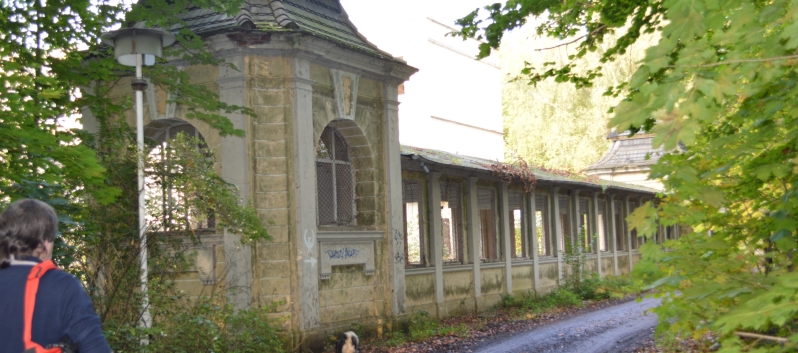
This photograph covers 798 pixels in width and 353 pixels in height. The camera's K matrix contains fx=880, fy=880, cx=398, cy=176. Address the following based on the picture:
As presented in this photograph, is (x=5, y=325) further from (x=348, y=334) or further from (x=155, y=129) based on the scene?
(x=155, y=129)

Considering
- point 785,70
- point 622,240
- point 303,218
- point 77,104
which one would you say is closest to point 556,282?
point 622,240

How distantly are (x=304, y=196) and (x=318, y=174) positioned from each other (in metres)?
1.43

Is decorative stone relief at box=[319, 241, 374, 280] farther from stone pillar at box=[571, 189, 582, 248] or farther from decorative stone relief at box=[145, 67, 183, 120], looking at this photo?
stone pillar at box=[571, 189, 582, 248]

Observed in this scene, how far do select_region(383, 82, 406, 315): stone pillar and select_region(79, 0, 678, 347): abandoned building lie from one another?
0.03 meters

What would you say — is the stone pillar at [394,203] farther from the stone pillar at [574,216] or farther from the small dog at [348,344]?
the stone pillar at [574,216]

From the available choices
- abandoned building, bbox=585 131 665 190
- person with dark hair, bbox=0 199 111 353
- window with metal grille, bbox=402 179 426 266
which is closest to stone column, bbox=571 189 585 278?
window with metal grille, bbox=402 179 426 266

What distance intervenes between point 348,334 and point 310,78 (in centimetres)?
446

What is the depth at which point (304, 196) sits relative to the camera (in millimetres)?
13367

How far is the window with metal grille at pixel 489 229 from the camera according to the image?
2173 cm

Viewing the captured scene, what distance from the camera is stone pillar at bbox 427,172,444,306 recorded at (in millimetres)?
18391

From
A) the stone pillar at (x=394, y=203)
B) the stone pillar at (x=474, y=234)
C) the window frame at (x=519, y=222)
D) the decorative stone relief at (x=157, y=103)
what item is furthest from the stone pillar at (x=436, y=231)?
the decorative stone relief at (x=157, y=103)

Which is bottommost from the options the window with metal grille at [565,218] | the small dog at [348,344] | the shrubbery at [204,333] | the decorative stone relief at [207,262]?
the small dog at [348,344]

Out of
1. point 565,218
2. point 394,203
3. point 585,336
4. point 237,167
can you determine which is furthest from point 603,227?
point 237,167

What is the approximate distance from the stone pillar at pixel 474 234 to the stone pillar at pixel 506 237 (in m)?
1.48
